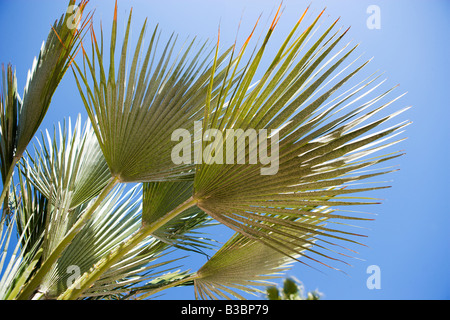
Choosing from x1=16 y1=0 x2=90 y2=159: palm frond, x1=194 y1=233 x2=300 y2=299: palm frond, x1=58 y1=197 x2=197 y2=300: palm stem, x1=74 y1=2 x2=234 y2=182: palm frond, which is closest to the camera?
x1=58 y1=197 x2=197 y2=300: palm stem

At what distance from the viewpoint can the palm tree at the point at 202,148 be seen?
139 cm

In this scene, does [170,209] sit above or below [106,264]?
above

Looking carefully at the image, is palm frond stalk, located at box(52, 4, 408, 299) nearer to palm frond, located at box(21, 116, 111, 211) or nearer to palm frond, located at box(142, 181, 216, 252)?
palm frond, located at box(142, 181, 216, 252)

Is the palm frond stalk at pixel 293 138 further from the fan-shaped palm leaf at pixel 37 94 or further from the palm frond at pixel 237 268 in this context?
the fan-shaped palm leaf at pixel 37 94

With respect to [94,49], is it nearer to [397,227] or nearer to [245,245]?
[245,245]

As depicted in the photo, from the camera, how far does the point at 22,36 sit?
6.16 m

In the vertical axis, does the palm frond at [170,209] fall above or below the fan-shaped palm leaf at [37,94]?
below

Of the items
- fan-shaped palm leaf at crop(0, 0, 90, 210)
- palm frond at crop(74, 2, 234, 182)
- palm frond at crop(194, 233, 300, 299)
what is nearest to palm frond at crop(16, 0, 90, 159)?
fan-shaped palm leaf at crop(0, 0, 90, 210)

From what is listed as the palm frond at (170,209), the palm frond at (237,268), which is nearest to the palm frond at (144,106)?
the palm frond at (170,209)

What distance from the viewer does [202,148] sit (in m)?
1.44

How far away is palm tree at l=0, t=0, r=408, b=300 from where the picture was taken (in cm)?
139

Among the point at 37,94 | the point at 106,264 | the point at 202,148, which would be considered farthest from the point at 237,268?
the point at 37,94

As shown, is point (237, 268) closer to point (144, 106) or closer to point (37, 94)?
point (144, 106)

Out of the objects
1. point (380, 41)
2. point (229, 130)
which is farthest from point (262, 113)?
point (380, 41)
